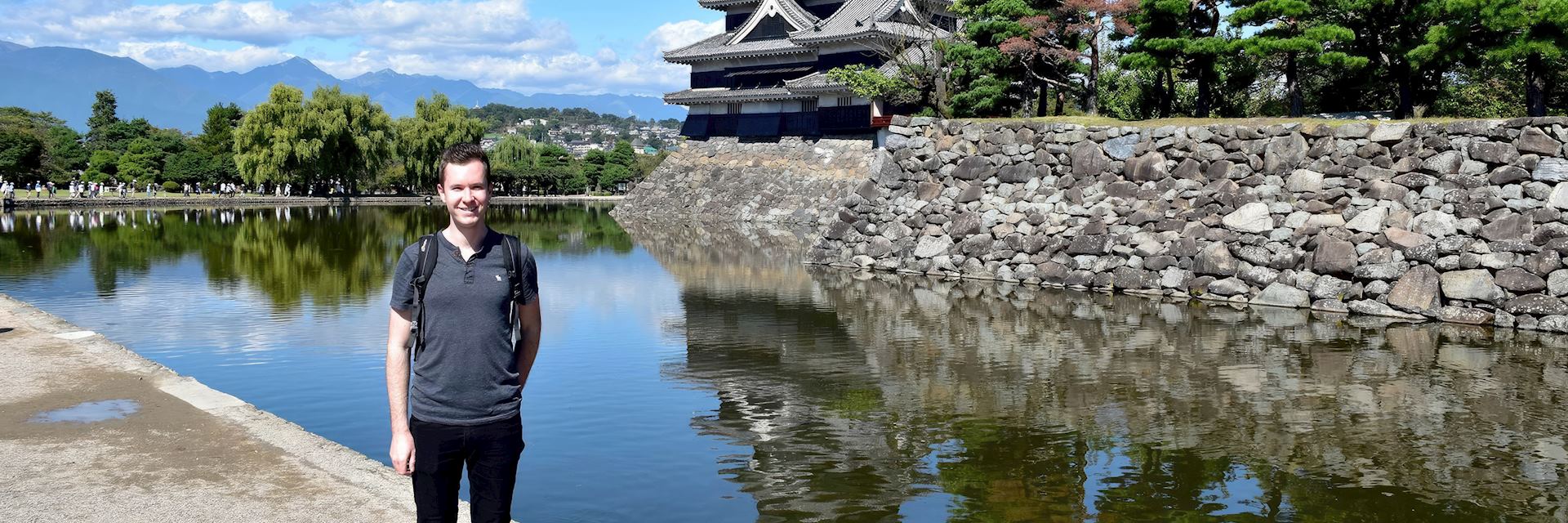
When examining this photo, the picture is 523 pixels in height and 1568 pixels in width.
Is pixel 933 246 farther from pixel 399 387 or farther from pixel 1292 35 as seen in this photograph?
pixel 399 387

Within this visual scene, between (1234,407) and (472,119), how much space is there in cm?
6418

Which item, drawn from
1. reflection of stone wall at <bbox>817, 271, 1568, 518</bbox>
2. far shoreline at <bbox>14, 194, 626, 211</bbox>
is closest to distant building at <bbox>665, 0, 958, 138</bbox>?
far shoreline at <bbox>14, 194, 626, 211</bbox>

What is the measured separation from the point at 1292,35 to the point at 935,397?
15.6 m

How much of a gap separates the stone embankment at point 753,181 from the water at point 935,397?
78.6ft

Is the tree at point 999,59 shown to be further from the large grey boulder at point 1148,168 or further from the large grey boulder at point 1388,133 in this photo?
the large grey boulder at point 1388,133

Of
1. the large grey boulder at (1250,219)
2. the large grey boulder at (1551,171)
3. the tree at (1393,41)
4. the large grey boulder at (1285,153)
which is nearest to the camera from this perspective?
the large grey boulder at (1551,171)

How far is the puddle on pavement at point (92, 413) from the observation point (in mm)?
7703

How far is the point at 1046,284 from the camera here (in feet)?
64.7

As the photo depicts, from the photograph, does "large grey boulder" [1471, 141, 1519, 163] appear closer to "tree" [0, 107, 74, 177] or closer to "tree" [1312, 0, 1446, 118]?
"tree" [1312, 0, 1446, 118]

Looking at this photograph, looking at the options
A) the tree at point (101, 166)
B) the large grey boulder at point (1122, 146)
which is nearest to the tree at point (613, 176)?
the tree at point (101, 166)

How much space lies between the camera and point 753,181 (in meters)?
48.4

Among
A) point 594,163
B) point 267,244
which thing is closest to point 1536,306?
point 267,244

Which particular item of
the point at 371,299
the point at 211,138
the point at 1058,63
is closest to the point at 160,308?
the point at 371,299

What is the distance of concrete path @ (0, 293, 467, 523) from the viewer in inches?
225
